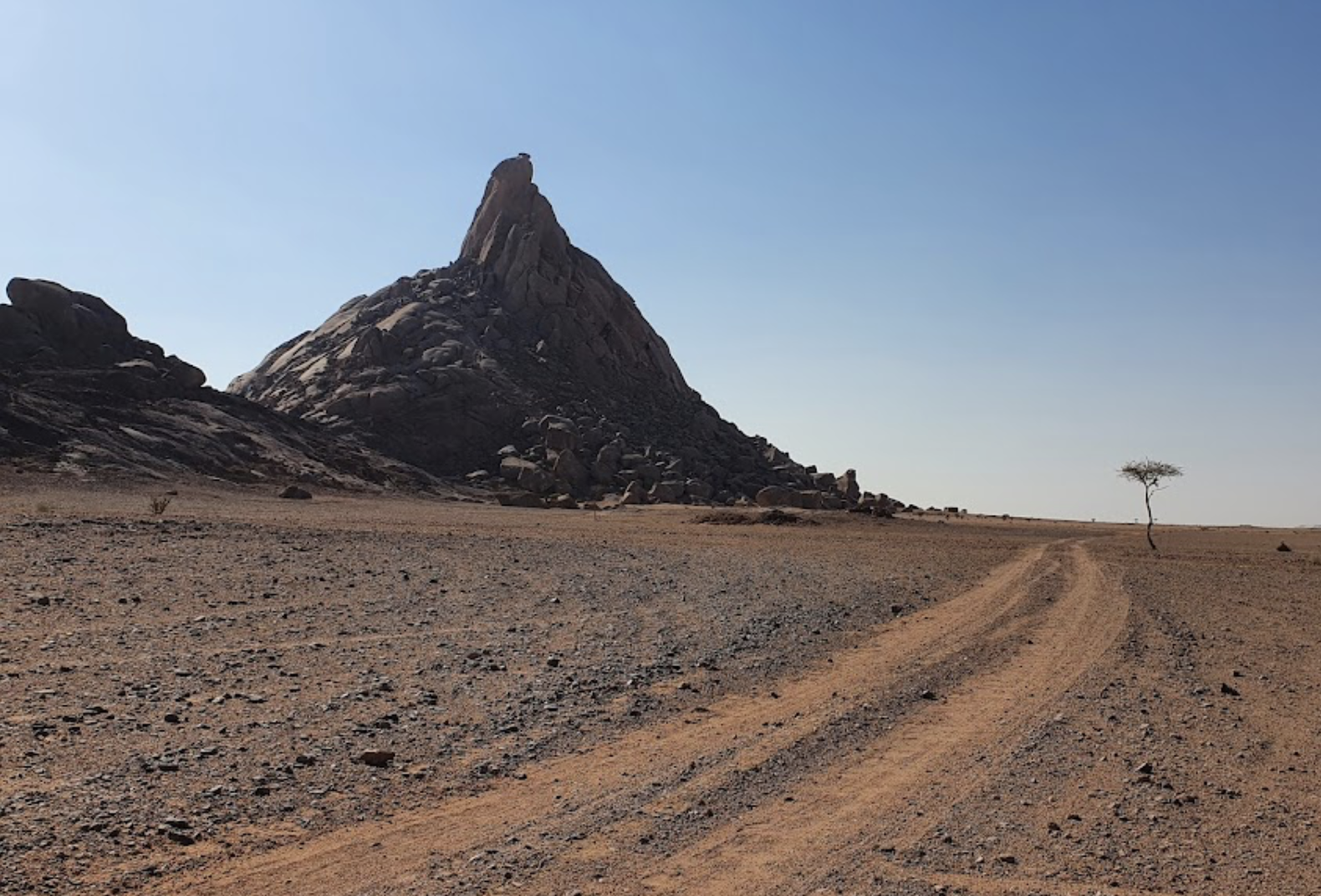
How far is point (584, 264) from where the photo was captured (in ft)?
314

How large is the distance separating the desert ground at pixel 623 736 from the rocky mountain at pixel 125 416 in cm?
2792

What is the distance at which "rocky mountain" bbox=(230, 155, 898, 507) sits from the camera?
69.6 m

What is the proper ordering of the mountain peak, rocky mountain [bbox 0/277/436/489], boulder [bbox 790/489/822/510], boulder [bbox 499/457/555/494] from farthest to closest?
the mountain peak, boulder [bbox 499/457/555/494], boulder [bbox 790/489/822/510], rocky mountain [bbox 0/277/436/489]

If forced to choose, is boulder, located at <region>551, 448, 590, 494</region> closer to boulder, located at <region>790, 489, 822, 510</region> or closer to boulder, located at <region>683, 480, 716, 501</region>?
boulder, located at <region>683, 480, 716, 501</region>

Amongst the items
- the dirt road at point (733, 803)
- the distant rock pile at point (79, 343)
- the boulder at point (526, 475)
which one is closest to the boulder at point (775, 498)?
the boulder at point (526, 475)

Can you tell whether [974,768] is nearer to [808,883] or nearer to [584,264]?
[808,883]

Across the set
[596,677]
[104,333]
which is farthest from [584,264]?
[596,677]

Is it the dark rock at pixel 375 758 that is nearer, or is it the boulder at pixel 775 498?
the dark rock at pixel 375 758

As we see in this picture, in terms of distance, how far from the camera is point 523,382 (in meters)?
78.7

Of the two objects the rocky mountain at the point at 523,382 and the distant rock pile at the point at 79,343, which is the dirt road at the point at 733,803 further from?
the distant rock pile at the point at 79,343

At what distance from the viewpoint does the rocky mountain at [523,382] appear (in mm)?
69625

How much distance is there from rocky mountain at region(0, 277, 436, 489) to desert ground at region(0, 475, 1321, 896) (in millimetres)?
27919

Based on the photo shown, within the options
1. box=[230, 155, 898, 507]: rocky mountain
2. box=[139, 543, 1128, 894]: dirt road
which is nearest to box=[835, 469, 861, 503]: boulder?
box=[230, 155, 898, 507]: rocky mountain

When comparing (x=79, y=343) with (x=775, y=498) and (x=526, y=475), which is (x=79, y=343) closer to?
(x=526, y=475)
